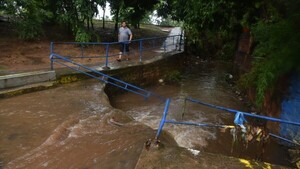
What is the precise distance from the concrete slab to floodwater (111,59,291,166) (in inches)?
87.1

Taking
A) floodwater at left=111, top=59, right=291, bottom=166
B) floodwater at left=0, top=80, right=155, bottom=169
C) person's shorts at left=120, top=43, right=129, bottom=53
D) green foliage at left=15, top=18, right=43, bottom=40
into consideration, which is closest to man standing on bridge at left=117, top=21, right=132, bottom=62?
person's shorts at left=120, top=43, right=129, bottom=53

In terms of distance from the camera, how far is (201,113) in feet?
29.2

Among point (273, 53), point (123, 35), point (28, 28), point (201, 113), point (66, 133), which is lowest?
point (201, 113)

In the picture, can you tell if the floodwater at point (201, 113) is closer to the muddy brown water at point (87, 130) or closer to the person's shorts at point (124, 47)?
the muddy brown water at point (87, 130)

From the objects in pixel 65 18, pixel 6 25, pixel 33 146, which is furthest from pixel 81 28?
pixel 33 146

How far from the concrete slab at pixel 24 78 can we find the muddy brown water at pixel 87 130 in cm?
53

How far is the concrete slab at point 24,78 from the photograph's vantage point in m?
7.35

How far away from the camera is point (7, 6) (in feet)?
40.0

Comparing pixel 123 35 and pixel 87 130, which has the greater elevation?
pixel 123 35

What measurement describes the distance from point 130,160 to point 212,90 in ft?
26.2

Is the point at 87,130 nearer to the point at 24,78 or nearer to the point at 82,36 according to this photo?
the point at 24,78

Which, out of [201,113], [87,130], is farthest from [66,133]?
[201,113]

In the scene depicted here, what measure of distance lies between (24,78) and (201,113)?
5395mm

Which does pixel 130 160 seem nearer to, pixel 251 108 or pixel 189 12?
pixel 251 108
